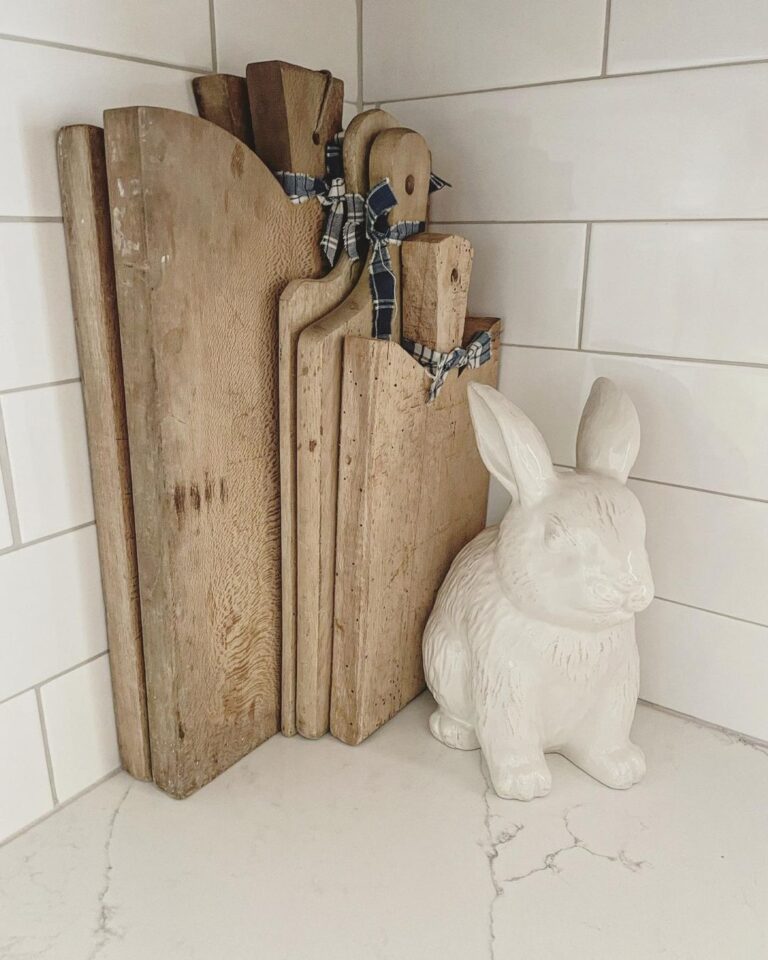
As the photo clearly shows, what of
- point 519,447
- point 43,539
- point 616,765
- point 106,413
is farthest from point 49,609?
point 616,765

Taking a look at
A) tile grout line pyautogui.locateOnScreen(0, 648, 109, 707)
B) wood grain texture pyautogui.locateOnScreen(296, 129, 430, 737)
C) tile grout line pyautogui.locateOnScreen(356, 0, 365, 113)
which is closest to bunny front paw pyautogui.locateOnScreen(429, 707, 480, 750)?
wood grain texture pyautogui.locateOnScreen(296, 129, 430, 737)

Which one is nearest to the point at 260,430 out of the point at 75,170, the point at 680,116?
the point at 75,170

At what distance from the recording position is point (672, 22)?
707mm

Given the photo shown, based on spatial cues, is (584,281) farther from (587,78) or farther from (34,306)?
(34,306)

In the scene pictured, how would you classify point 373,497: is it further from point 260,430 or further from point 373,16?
point 373,16

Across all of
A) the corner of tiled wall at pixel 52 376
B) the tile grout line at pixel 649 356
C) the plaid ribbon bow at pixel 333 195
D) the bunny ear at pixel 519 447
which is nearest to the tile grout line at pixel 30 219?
the corner of tiled wall at pixel 52 376

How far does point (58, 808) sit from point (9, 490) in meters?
0.29

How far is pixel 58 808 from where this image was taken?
27.9 inches

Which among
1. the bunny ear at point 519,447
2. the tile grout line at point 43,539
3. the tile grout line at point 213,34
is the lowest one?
the tile grout line at point 43,539

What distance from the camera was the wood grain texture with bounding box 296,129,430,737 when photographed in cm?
69

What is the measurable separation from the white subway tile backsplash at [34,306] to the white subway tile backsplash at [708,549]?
21.5 inches

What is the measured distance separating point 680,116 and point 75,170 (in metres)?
0.51

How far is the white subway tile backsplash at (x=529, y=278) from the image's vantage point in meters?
0.81

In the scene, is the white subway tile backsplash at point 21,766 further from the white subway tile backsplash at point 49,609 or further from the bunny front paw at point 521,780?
the bunny front paw at point 521,780
